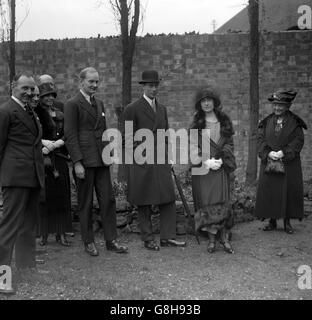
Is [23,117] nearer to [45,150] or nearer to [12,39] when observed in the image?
[45,150]

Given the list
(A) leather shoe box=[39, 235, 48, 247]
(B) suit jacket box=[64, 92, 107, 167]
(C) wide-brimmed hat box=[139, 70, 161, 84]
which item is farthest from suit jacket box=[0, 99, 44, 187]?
(C) wide-brimmed hat box=[139, 70, 161, 84]

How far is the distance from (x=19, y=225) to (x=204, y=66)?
707 centimetres

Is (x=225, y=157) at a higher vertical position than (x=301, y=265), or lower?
higher

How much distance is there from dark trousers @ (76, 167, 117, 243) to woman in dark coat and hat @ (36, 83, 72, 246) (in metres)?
0.37

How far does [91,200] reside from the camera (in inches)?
203

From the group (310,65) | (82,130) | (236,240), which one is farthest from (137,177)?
(310,65)

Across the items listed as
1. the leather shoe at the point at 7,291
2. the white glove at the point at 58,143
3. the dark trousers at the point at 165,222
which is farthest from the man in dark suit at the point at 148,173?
the leather shoe at the point at 7,291

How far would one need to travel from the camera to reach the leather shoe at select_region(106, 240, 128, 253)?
5.32m

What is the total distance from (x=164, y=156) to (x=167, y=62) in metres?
5.38

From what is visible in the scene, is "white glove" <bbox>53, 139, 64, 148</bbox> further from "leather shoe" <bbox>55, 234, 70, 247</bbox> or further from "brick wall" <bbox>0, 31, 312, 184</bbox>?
"brick wall" <bbox>0, 31, 312, 184</bbox>

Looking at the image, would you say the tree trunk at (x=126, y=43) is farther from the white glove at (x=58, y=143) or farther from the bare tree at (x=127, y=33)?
the white glove at (x=58, y=143)

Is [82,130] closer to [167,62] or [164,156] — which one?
[164,156]

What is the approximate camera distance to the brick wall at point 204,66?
33.8 ft

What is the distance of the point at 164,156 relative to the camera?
5.54m
